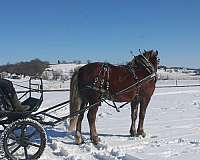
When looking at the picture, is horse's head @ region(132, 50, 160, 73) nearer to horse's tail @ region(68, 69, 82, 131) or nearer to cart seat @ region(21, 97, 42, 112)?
horse's tail @ region(68, 69, 82, 131)

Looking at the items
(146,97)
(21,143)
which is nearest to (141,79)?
(146,97)

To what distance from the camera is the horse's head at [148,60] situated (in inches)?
389

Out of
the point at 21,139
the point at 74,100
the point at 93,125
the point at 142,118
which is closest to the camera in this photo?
the point at 21,139

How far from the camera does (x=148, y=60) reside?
1012 centimetres

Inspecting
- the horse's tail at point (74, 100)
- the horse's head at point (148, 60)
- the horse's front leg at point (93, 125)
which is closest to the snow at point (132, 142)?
the horse's front leg at point (93, 125)

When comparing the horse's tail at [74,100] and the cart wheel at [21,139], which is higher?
the horse's tail at [74,100]

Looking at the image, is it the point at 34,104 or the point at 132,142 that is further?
the point at 132,142


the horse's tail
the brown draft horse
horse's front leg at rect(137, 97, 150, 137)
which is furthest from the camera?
horse's front leg at rect(137, 97, 150, 137)

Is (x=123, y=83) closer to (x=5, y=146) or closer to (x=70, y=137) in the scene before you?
(x=70, y=137)

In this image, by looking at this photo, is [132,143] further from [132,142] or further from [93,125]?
[93,125]

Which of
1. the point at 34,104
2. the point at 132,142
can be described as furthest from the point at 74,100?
the point at 132,142

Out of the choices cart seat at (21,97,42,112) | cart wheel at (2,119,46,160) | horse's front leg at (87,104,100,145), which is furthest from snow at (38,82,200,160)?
cart seat at (21,97,42,112)

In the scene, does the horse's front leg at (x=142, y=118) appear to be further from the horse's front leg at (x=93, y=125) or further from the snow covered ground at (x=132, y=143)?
the horse's front leg at (x=93, y=125)

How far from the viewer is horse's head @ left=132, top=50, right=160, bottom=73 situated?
9883 mm
